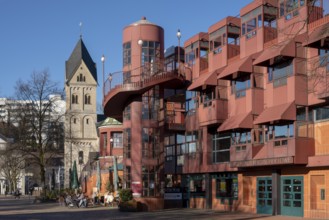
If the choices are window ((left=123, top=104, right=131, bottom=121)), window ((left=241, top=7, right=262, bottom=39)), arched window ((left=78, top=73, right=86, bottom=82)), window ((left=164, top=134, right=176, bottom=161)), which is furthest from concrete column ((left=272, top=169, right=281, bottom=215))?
arched window ((left=78, top=73, right=86, bottom=82))

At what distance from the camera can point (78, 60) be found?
389 feet

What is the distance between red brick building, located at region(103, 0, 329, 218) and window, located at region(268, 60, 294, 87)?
55mm

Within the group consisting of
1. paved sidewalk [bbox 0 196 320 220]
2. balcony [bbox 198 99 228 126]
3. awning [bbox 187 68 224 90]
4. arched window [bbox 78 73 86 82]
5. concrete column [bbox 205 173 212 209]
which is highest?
arched window [bbox 78 73 86 82]

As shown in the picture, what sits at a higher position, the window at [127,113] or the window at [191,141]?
the window at [127,113]

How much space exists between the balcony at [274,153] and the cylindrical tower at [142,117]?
26.7 ft

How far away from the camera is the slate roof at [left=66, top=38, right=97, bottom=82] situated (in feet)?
388

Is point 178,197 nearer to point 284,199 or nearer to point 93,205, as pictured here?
point 93,205

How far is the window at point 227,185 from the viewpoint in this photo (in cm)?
3592

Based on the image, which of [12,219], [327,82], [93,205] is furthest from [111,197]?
[327,82]

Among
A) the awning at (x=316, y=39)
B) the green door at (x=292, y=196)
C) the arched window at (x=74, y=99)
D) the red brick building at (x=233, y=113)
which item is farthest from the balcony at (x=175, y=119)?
the arched window at (x=74, y=99)

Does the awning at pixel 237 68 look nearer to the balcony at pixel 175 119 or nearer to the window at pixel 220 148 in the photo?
the window at pixel 220 148

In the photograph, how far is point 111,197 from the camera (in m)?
44.7

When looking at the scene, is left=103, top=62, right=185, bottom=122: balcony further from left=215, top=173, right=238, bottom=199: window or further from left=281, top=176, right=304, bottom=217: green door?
left=281, top=176, right=304, bottom=217: green door

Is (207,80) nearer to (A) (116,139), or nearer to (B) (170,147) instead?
(B) (170,147)
